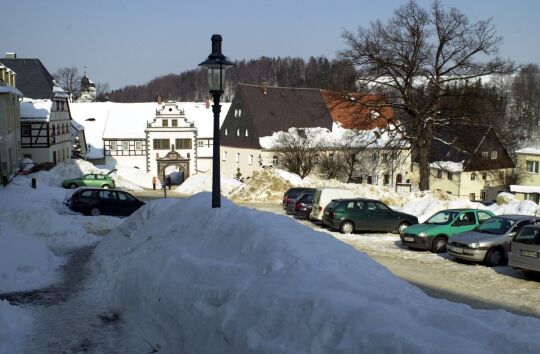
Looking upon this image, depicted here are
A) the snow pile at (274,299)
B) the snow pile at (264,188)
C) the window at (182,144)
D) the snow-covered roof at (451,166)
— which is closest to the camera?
the snow pile at (274,299)

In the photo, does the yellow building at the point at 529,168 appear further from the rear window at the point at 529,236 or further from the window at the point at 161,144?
the rear window at the point at 529,236

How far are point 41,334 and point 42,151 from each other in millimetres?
46159

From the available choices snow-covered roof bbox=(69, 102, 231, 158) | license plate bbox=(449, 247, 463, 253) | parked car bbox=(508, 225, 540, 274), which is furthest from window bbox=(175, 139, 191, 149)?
parked car bbox=(508, 225, 540, 274)

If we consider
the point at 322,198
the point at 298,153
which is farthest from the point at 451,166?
the point at 322,198

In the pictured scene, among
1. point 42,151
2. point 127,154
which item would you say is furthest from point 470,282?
point 127,154

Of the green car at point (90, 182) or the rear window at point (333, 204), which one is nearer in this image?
the rear window at point (333, 204)

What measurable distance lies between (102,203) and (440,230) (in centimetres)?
1536

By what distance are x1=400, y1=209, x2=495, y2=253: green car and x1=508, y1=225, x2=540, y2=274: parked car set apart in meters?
4.08

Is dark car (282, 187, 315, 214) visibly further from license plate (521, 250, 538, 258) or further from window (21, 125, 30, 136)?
window (21, 125, 30, 136)

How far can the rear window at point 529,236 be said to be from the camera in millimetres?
13652

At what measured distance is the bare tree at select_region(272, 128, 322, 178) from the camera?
48.9 m

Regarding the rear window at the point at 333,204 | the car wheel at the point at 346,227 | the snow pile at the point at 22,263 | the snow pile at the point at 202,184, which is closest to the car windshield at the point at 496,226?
the car wheel at the point at 346,227

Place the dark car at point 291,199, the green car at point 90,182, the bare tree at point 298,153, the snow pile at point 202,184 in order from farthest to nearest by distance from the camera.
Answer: the bare tree at point 298,153 < the snow pile at point 202,184 < the green car at point 90,182 < the dark car at point 291,199

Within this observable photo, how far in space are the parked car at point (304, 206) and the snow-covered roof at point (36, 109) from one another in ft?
103
